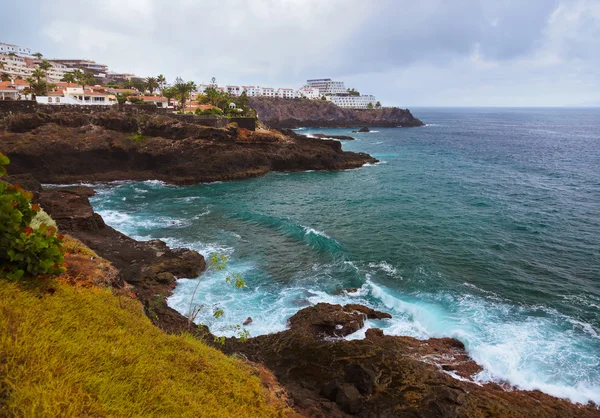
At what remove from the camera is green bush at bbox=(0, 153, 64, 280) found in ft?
28.0

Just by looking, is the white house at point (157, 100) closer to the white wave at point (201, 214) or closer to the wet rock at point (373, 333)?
the white wave at point (201, 214)

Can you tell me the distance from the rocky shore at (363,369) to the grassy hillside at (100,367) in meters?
3.72

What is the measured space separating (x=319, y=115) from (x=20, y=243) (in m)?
170

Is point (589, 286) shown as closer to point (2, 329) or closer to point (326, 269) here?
point (326, 269)

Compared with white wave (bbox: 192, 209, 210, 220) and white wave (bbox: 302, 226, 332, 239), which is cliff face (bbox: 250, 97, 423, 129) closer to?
white wave (bbox: 192, 209, 210, 220)

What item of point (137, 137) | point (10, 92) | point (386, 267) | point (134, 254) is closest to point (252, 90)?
point (10, 92)

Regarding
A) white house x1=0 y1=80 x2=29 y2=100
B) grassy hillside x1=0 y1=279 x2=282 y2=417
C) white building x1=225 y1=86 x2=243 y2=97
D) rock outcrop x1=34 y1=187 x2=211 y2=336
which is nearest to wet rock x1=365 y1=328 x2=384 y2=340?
rock outcrop x1=34 y1=187 x2=211 y2=336

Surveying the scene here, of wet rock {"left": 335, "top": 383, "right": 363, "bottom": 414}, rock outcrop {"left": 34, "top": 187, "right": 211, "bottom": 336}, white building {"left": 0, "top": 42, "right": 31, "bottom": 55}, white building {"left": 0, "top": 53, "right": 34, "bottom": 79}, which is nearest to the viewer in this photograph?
wet rock {"left": 335, "top": 383, "right": 363, "bottom": 414}

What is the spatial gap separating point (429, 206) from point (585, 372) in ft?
86.0

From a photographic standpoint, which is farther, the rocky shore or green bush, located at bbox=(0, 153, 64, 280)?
the rocky shore

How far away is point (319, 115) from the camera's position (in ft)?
564

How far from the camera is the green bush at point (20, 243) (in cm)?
853

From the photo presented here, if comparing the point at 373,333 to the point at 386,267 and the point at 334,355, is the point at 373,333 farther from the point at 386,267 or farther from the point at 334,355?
the point at 386,267

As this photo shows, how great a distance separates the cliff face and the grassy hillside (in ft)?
494
